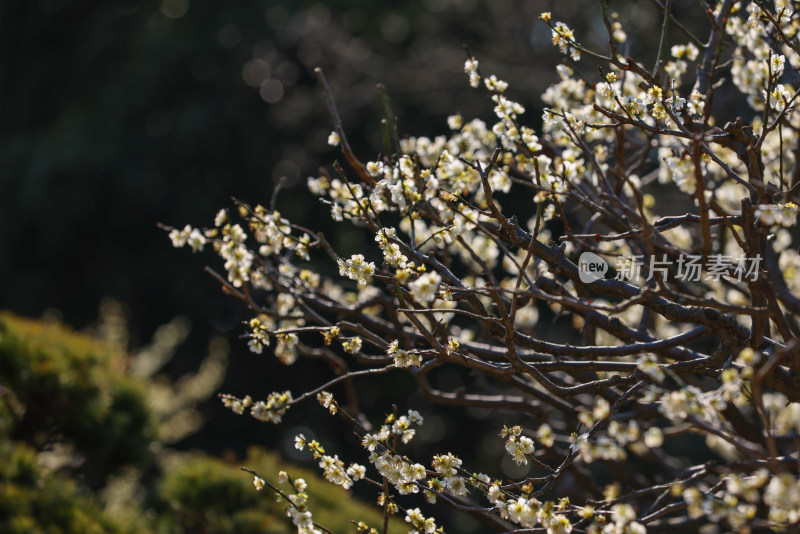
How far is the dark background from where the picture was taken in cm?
1034

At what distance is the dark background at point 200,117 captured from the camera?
10.3 metres

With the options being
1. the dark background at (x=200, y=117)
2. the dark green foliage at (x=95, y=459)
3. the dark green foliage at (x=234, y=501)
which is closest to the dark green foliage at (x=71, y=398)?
A: the dark green foliage at (x=95, y=459)

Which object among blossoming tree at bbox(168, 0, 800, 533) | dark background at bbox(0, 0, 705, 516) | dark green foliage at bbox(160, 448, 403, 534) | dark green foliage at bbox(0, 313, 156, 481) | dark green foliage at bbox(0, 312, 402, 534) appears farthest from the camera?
dark background at bbox(0, 0, 705, 516)

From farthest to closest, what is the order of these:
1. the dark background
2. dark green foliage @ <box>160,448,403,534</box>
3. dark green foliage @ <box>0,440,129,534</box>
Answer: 1. the dark background
2. dark green foliage @ <box>160,448,403,534</box>
3. dark green foliage @ <box>0,440,129,534</box>

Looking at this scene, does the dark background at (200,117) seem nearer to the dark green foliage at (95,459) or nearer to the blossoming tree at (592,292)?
the dark green foliage at (95,459)

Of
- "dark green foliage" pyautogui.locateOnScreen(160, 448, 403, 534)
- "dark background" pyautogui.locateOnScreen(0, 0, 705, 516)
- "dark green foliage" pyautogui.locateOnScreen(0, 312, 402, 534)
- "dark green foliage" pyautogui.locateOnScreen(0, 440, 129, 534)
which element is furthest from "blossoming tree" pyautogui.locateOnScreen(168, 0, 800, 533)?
"dark background" pyautogui.locateOnScreen(0, 0, 705, 516)

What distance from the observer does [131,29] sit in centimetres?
1128

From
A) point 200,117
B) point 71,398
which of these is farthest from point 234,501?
point 200,117

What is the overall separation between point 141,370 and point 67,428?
283cm

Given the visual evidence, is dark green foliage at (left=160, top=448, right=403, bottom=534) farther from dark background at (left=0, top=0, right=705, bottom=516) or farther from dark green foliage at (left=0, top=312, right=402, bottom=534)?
dark background at (left=0, top=0, right=705, bottom=516)

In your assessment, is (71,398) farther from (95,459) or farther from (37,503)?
(37,503)

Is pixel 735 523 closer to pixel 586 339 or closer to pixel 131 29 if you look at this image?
pixel 586 339

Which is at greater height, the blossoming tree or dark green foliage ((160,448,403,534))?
the blossoming tree

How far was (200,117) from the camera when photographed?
10.3 meters
